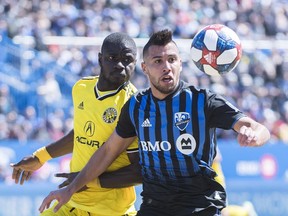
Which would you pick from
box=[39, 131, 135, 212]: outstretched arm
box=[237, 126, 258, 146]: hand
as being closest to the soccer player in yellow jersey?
box=[39, 131, 135, 212]: outstretched arm

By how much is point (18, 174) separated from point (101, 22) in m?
13.5

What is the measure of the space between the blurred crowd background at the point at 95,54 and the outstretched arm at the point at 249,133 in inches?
438

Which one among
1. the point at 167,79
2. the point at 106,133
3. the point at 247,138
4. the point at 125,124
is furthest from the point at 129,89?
the point at 247,138

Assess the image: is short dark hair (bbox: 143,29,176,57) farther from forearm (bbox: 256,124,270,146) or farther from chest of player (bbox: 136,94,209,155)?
forearm (bbox: 256,124,270,146)

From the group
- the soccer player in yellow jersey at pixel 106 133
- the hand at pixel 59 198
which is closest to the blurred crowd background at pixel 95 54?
the soccer player in yellow jersey at pixel 106 133

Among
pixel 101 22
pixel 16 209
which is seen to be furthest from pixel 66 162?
pixel 101 22

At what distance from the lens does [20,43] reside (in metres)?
17.8

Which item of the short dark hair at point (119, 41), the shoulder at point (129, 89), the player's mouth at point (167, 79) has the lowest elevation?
the shoulder at point (129, 89)

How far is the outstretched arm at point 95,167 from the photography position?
240 inches

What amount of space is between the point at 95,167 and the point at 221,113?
1.21 meters

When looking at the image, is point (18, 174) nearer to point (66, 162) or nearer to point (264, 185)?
point (264, 185)

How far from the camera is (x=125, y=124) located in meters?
5.96

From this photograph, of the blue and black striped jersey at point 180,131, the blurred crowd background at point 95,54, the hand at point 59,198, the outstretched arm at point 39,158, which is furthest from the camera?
the blurred crowd background at point 95,54

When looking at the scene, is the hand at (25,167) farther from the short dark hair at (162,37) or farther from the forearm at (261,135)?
the forearm at (261,135)
